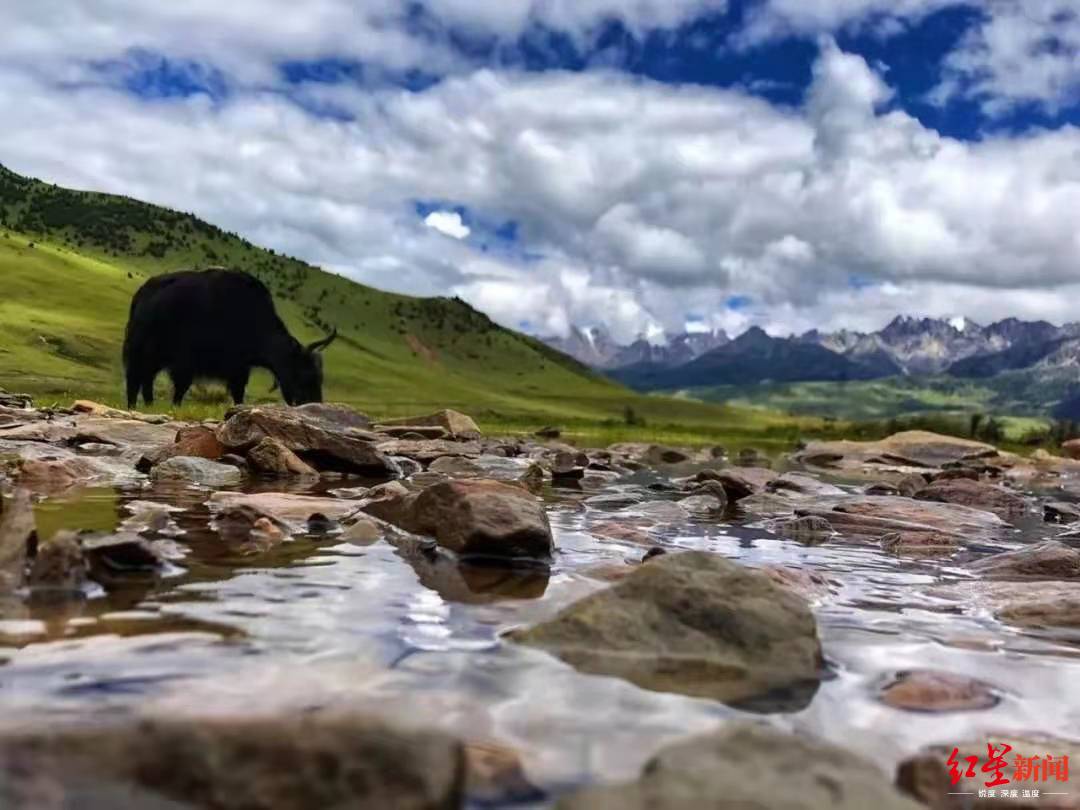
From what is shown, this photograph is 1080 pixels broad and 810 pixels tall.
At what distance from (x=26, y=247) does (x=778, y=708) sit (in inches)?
6111

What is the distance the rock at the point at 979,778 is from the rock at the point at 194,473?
12126 millimetres

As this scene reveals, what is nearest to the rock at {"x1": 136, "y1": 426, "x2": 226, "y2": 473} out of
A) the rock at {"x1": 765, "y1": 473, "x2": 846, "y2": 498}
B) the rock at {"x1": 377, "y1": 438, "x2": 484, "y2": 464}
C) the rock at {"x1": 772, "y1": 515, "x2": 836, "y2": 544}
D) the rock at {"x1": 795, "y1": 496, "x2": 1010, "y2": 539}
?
the rock at {"x1": 377, "y1": 438, "x2": 484, "y2": 464}

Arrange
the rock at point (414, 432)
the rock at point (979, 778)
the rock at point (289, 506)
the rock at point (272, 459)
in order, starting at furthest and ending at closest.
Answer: the rock at point (414, 432), the rock at point (272, 459), the rock at point (289, 506), the rock at point (979, 778)

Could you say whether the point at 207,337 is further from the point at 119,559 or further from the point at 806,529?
the point at 119,559

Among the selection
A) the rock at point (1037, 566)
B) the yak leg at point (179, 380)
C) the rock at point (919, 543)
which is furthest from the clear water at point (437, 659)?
the yak leg at point (179, 380)

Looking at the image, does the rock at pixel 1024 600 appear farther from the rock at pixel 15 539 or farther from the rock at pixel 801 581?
the rock at pixel 15 539

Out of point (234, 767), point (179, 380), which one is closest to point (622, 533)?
point (234, 767)

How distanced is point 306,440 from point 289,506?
6.99 metres

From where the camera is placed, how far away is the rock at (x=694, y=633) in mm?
5469

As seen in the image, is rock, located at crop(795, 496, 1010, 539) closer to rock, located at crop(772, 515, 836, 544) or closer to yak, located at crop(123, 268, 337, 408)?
rock, located at crop(772, 515, 836, 544)

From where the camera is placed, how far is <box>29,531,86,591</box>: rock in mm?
6348

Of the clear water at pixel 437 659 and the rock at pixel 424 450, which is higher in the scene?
the rock at pixel 424 450

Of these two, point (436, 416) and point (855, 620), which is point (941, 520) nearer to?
point (855, 620)

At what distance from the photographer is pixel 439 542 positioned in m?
9.59
